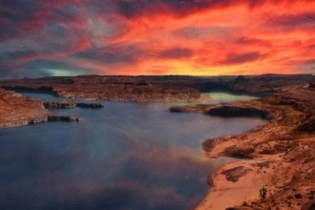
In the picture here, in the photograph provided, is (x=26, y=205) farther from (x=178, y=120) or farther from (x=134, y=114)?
(x=134, y=114)

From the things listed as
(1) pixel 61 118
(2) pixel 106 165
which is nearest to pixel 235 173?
(2) pixel 106 165

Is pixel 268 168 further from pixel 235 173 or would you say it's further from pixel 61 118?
pixel 61 118

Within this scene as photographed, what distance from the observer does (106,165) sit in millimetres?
69688

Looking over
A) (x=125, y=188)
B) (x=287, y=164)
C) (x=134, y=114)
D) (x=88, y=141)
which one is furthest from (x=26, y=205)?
(x=134, y=114)

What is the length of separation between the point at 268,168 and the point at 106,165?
2288 cm

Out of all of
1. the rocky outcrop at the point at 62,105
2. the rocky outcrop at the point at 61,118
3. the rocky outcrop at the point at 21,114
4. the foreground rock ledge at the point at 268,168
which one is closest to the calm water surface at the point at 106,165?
the foreground rock ledge at the point at 268,168

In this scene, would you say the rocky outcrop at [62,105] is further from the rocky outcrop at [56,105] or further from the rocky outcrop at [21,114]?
the rocky outcrop at [21,114]

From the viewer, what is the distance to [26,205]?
163 feet

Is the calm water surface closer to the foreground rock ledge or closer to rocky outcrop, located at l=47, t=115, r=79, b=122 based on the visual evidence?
the foreground rock ledge

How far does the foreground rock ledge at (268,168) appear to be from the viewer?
46531mm

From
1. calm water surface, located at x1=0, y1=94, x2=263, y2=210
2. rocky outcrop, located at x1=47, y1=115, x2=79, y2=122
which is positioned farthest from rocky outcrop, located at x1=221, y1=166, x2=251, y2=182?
rocky outcrop, located at x1=47, y1=115, x2=79, y2=122

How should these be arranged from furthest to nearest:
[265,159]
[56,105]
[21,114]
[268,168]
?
[56,105] → [21,114] → [265,159] → [268,168]

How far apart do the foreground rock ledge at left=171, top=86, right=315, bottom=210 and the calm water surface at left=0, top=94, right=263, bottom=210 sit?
309cm

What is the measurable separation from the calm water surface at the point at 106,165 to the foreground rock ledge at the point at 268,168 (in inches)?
122
